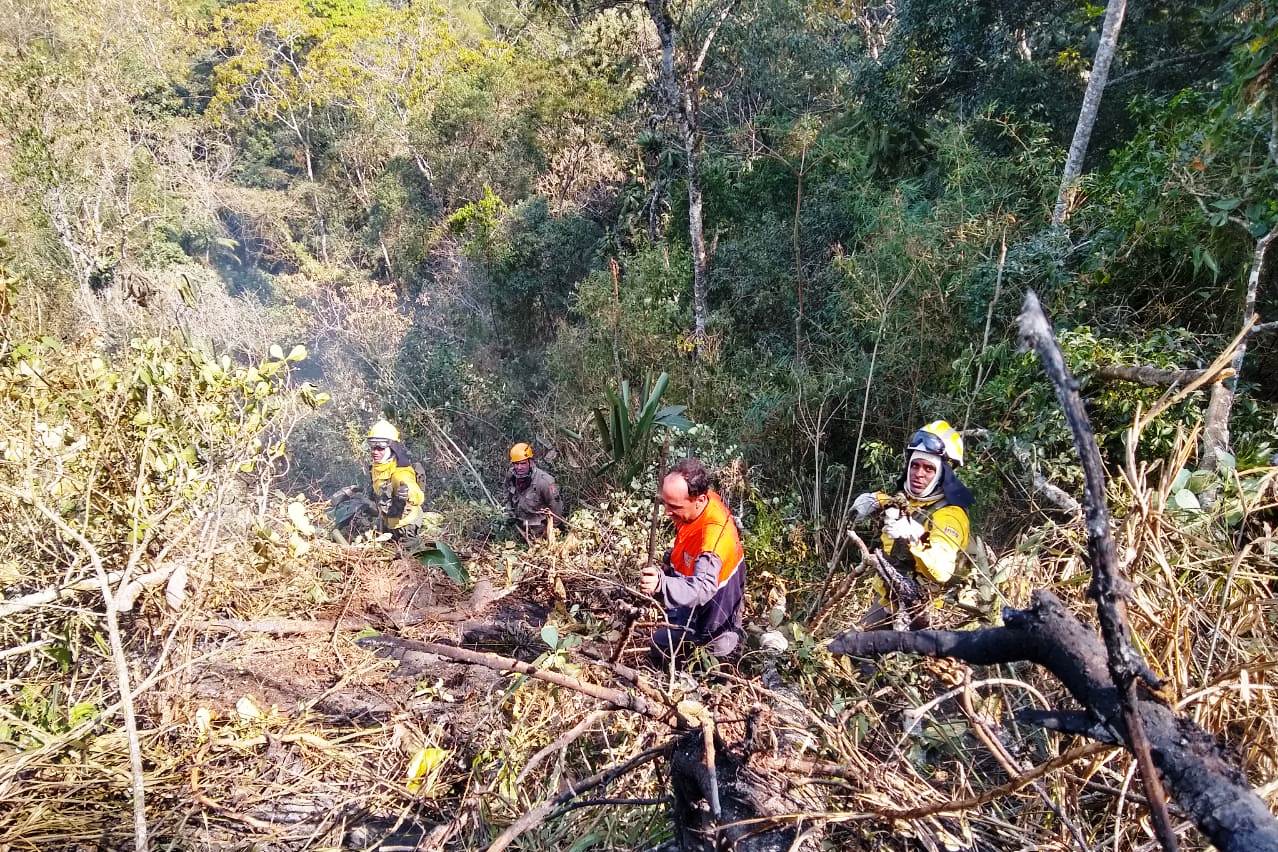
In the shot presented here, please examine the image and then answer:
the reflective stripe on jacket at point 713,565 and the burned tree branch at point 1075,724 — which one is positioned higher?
the burned tree branch at point 1075,724

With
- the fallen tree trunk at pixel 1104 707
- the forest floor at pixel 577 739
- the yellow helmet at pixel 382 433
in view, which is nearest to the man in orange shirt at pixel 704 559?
the forest floor at pixel 577 739

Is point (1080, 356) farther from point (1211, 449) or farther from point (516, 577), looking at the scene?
point (516, 577)

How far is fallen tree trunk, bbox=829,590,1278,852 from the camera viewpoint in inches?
36.1

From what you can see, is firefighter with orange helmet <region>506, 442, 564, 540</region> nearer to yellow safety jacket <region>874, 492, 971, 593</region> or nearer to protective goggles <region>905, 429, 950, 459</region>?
yellow safety jacket <region>874, 492, 971, 593</region>

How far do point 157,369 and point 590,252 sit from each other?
35.7 feet

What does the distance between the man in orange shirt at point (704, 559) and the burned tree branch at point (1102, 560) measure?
1.71 meters

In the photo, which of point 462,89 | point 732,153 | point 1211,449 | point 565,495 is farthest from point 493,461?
point 462,89

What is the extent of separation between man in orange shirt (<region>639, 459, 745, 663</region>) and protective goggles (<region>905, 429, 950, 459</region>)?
2.95 feet

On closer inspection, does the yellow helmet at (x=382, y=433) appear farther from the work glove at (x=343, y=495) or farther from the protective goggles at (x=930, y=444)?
the protective goggles at (x=930, y=444)

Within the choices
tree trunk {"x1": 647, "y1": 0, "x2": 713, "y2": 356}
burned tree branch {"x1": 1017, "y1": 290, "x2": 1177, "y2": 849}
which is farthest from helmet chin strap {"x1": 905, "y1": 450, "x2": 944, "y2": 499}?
tree trunk {"x1": 647, "y1": 0, "x2": 713, "y2": 356}

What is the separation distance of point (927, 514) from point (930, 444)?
1.03 ft

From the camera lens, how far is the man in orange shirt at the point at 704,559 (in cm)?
268

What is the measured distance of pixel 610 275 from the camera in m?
10.8

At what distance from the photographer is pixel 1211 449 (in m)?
2.96
